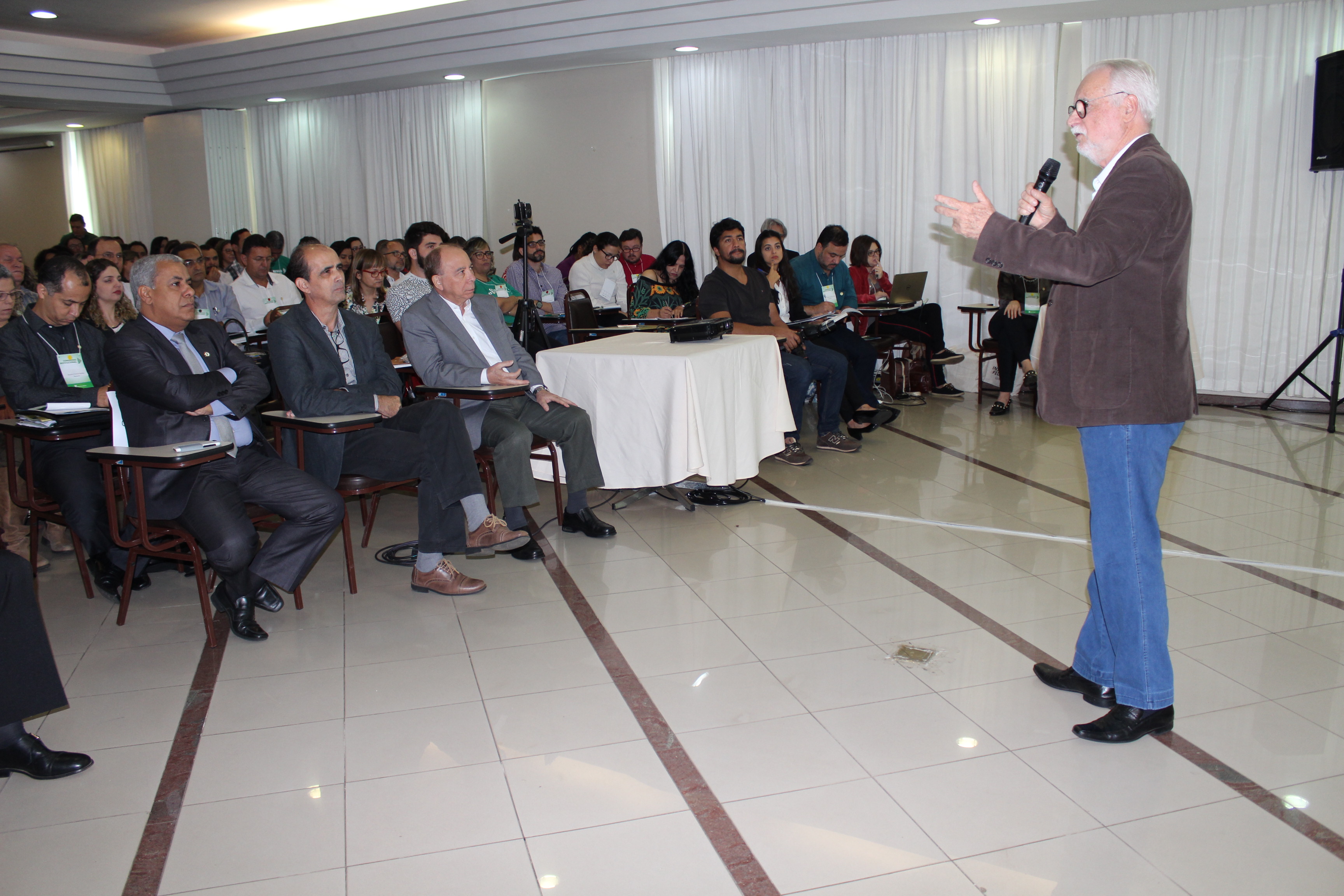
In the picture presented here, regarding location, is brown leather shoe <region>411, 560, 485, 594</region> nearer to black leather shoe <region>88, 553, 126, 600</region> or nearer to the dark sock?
black leather shoe <region>88, 553, 126, 600</region>

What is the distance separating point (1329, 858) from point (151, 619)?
3403 millimetres

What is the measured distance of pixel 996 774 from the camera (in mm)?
2158

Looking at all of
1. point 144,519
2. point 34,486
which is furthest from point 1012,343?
point 34,486

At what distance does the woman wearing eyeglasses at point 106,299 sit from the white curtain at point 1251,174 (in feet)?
21.2

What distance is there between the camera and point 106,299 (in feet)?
13.1

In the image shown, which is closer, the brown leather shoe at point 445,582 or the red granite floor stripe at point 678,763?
the red granite floor stripe at point 678,763

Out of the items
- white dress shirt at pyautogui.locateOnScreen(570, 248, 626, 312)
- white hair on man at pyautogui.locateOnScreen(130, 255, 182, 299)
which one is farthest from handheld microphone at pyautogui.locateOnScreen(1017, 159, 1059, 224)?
white dress shirt at pyautogui.locateOnScreen(570, 248, 626, 312)

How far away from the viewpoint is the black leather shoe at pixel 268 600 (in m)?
3.26

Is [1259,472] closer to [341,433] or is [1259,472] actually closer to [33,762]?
[341,433]

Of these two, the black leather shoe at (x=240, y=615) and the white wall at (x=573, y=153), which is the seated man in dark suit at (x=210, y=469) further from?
the white wall at (x=573, y=153)

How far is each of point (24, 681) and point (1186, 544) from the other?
3.91m

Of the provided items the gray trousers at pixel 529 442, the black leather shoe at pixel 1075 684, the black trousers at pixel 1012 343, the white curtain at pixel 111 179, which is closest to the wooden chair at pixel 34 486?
the gray trousers at pixel 529 442

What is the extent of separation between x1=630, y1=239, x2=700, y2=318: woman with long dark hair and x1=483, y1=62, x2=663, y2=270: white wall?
1.43m

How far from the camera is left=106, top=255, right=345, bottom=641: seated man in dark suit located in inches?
117
